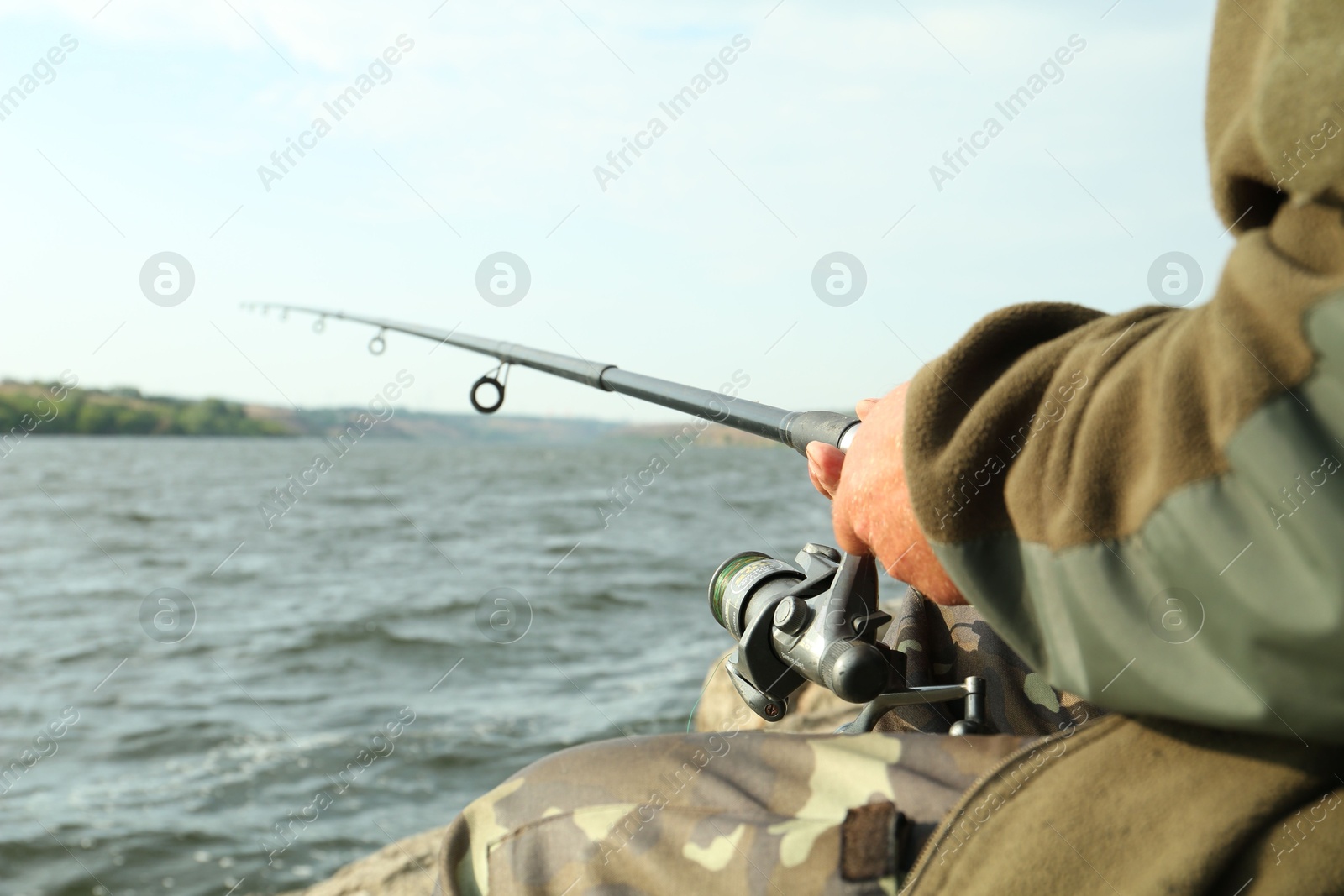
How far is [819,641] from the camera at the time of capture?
1.88 meters

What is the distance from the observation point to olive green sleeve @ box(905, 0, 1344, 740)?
1021mm

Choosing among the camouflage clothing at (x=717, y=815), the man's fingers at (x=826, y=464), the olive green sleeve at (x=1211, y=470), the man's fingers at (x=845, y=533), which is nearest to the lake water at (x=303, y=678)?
the camouflage clothing at (x=717, y=815)

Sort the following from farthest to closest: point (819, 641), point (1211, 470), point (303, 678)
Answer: point (303, 678) → point (819, 641) → point (1211, 470)

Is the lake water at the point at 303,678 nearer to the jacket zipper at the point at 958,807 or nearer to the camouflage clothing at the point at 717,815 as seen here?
the camouflage clothing at the point at 717,815

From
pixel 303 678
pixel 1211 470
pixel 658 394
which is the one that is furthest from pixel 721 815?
pixel 303 678

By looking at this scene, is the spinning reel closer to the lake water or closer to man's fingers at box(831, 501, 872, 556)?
man's fingers at box(831, 501, 872, 556)

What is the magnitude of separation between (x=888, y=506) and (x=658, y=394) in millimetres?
1609

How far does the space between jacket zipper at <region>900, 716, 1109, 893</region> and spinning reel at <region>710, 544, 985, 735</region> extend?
1.45ft

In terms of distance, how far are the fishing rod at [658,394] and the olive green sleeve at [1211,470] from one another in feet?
1.92

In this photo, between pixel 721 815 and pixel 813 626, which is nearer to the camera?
pixel 721 815

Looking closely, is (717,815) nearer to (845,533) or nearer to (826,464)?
(845,533)

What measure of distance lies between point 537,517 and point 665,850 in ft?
77.2

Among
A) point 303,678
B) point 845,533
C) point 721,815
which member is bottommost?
point 303,678

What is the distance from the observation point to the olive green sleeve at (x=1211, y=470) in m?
1.02
